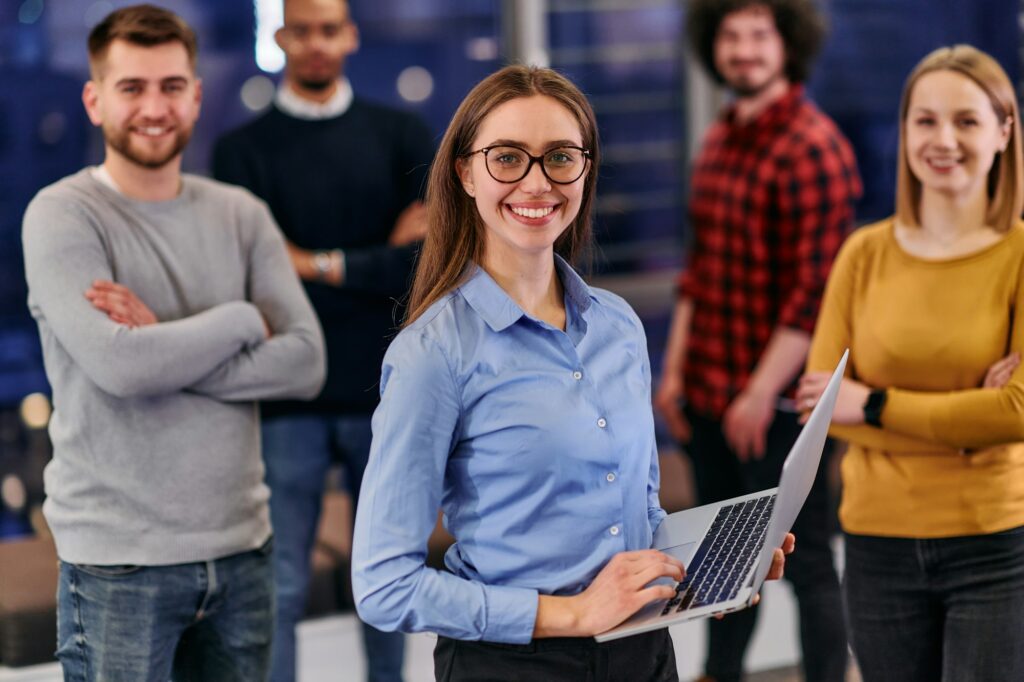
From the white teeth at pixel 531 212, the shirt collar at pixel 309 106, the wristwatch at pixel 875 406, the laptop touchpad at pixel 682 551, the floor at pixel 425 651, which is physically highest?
the shirt collar at pixel 309 106

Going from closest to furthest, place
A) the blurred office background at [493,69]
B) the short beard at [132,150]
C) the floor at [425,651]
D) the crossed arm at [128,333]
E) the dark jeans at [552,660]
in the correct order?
the dark jeans at [552,660] → the crossed arm at [128,333] → the short beard at [132,150] → the floor at [425,651] → the blurred office background at [493,69]

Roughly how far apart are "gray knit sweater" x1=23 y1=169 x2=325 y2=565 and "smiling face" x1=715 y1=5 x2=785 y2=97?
1.64m

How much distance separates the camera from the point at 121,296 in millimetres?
2219

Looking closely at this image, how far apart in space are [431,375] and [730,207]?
2.01m

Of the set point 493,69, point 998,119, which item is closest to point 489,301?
point 998,119

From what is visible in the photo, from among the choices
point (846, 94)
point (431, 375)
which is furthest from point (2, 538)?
point (846, 94)

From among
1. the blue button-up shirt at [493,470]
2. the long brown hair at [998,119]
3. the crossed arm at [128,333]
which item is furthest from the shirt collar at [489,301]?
the long brown hair at [998,119]

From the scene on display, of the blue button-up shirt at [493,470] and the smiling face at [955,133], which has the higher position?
the smiling face at [955,133]

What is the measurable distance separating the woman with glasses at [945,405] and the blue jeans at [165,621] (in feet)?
3.62

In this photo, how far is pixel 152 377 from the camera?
218cm

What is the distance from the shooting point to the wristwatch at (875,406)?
7.61 feet

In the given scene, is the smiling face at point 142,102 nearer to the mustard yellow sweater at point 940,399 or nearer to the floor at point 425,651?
the mustard yellow sweater at point 940,399

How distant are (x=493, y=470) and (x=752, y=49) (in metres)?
2.20

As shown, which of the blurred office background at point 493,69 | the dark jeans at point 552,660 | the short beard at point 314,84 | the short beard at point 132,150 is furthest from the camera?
the blurred office background at point 493,69
